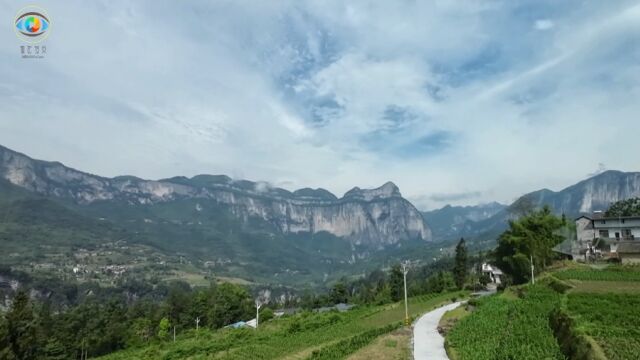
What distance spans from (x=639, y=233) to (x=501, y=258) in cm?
2370

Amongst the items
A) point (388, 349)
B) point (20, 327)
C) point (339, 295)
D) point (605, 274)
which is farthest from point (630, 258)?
point (20, 327)

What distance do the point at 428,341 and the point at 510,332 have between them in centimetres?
646

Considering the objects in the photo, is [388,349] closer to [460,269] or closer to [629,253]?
[629,253]

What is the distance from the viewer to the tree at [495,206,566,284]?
199 ft

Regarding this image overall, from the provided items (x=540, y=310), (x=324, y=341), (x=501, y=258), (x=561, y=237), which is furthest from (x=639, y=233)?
(x=324, y=341)

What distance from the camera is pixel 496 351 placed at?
78.5 feet

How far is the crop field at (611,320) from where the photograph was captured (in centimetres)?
1901

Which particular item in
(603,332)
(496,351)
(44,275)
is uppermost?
(603,332)

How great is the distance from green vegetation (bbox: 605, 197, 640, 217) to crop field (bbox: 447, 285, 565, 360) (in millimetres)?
63884

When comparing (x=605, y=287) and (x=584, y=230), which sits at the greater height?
(x=584, y=230)

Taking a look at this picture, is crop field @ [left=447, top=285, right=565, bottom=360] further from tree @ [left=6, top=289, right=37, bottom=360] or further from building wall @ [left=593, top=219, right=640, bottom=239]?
tree @ [left=6, top=289, right=37, bottom=360]

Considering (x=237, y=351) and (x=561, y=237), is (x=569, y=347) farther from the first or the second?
(x=561, y=237)

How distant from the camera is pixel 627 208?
93188 mm

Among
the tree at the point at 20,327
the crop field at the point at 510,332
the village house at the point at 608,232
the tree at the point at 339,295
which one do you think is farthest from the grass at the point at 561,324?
the tree at the point at 339,295
